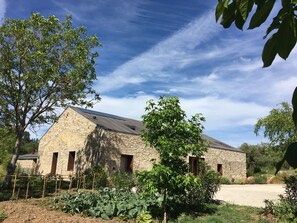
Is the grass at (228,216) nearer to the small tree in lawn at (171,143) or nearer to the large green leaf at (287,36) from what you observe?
the small tree in lawn at (171,143)

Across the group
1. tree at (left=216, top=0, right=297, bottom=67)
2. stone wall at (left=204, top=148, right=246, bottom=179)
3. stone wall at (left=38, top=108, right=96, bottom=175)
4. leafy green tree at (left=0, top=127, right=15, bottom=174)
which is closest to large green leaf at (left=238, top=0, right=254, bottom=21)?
tree at (left=216, top=0, right=297, bottom=67)

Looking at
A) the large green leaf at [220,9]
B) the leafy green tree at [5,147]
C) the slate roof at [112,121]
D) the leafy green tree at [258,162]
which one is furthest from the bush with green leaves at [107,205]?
the leafy green tree at [258,162]

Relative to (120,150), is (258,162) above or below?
above

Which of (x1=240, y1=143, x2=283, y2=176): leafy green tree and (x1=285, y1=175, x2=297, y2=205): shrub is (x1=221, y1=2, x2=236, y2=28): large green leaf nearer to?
(x1=285, y1=175, x2=297, y2=205): shrub

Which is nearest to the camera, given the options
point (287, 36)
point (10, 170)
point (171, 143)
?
point (287, 36)

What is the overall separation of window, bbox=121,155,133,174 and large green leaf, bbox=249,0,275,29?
2021 cm

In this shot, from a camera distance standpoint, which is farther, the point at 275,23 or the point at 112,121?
the point at 112,121

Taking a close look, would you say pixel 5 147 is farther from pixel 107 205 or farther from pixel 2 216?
pixel 107 205

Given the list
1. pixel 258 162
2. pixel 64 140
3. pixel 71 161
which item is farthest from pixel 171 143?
pixel 258 162

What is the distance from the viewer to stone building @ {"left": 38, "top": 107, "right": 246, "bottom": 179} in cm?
2014

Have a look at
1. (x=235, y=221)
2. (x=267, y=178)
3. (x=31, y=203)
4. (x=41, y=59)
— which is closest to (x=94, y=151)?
(x=41, y=59)

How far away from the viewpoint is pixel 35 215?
9328 millimetres

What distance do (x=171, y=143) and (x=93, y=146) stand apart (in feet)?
41.1

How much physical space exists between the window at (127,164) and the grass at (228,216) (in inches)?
403
